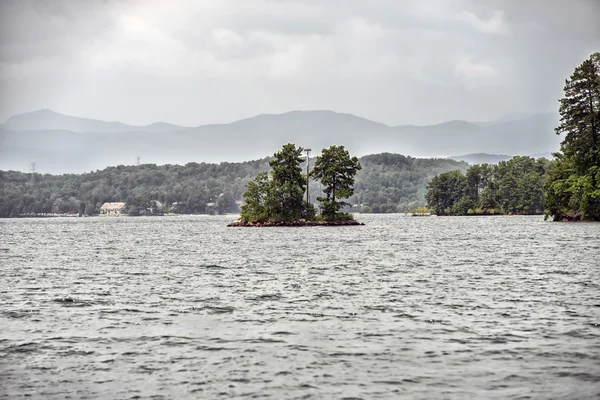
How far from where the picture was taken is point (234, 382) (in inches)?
696

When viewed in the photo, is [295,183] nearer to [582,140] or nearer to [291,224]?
[291,224]

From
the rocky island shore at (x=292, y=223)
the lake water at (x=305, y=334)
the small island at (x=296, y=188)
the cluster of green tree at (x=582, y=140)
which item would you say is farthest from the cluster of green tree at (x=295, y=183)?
the lake water at (x=305, y=334)

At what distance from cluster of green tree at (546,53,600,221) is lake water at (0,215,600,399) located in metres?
77.5

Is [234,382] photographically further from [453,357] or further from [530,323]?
[530,323]

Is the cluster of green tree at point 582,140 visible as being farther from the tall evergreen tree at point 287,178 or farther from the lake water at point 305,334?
the lake water at point 305,334

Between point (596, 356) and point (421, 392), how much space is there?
6.45 m

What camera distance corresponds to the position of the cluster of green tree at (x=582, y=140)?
117125 millimetres

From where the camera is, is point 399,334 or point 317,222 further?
point 317,222

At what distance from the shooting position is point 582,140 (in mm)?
118938

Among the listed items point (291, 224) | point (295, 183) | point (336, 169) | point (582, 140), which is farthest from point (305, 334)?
point (291, 224)

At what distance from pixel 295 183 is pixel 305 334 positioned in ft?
391

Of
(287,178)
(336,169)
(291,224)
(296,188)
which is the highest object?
(336,169)

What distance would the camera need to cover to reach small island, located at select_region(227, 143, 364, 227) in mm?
142375

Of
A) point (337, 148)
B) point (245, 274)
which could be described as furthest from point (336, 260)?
point (337, 148)
